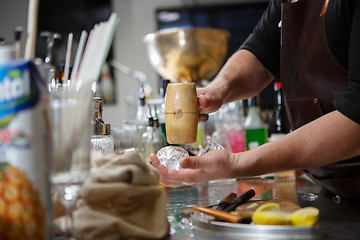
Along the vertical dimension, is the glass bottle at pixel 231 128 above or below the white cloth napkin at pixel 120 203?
below

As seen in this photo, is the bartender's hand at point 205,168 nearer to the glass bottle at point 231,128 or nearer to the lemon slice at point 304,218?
the lemon slice at point 304,218

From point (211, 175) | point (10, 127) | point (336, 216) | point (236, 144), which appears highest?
point (10, 127)

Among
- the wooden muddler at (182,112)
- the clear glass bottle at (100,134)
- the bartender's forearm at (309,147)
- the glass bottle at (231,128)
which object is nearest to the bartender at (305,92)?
the bartender's forearm at (309,147)

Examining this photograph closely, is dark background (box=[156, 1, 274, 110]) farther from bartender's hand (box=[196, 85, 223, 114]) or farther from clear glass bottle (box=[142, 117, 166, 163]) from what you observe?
bartender's hand (box=[196, 85, 223, 114])

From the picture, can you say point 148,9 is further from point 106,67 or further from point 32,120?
point 32,120

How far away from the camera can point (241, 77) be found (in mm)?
1539

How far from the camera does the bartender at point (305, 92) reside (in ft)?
3.13

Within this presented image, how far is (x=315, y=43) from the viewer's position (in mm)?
1259

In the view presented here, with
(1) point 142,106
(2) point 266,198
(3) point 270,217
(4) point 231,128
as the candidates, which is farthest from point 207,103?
(4) point 231,128

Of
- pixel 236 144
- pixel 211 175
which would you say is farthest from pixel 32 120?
pixel 236 144

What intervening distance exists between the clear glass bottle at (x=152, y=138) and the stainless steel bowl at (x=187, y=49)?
87cm

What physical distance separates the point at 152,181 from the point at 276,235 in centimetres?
22

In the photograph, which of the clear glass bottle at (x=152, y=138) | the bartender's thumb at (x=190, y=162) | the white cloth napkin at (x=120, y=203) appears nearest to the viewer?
the white cloth napkin at (x=120, y=203)

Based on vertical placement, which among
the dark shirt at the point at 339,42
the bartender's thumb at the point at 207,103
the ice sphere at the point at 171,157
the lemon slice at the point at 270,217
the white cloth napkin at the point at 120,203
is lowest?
the ice sphere at the point at 171,157
